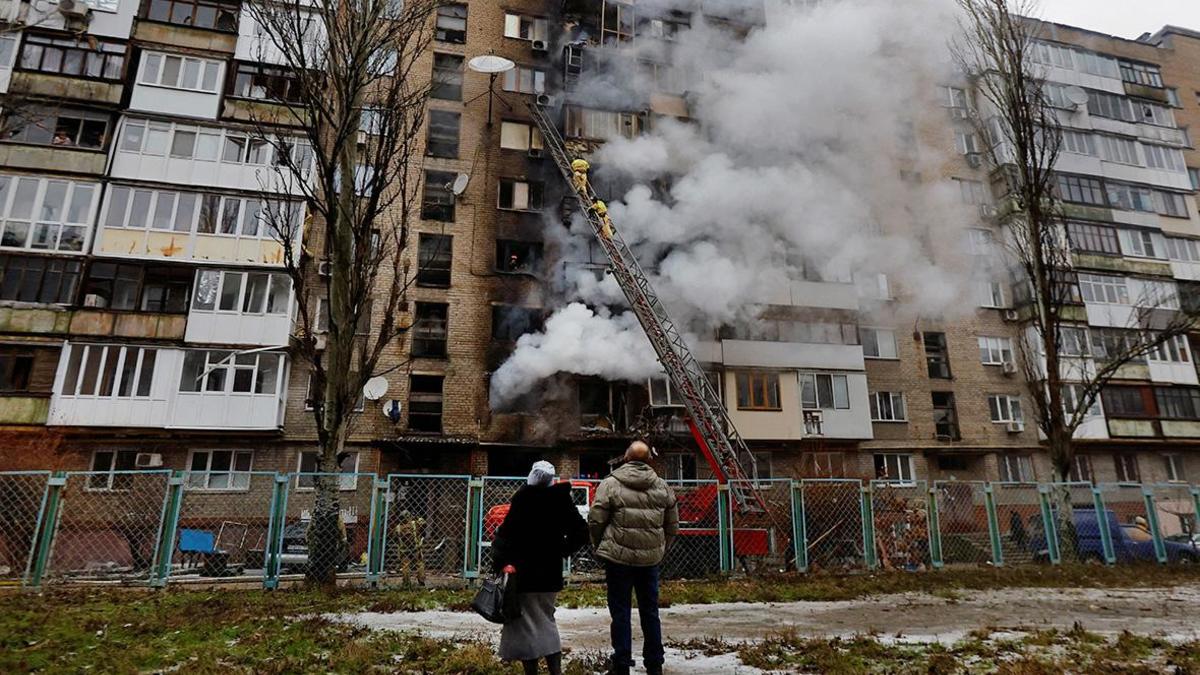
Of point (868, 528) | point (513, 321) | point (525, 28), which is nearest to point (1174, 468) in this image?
point (868, 528)

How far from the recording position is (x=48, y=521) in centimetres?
902

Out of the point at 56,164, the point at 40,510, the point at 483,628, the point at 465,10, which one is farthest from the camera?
the point at 465,10

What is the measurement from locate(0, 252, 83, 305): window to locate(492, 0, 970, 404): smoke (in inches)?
522

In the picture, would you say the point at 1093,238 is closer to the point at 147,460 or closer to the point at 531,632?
the point at 531,632

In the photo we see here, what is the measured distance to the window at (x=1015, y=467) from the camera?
2638 centimetres

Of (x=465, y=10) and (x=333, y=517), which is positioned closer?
(x=333, y=517)

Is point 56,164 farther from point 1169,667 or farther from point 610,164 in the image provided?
point 1169,667

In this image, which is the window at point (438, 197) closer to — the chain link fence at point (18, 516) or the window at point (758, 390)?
the window at point (758, 390)

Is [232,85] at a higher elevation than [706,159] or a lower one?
higher

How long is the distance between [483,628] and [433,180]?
20668mm

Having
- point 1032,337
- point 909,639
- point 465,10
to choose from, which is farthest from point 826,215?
point 909,639

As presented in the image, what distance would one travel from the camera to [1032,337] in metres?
27.3

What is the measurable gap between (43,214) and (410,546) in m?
18.3

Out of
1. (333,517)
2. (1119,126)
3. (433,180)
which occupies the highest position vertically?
(1119,126)
